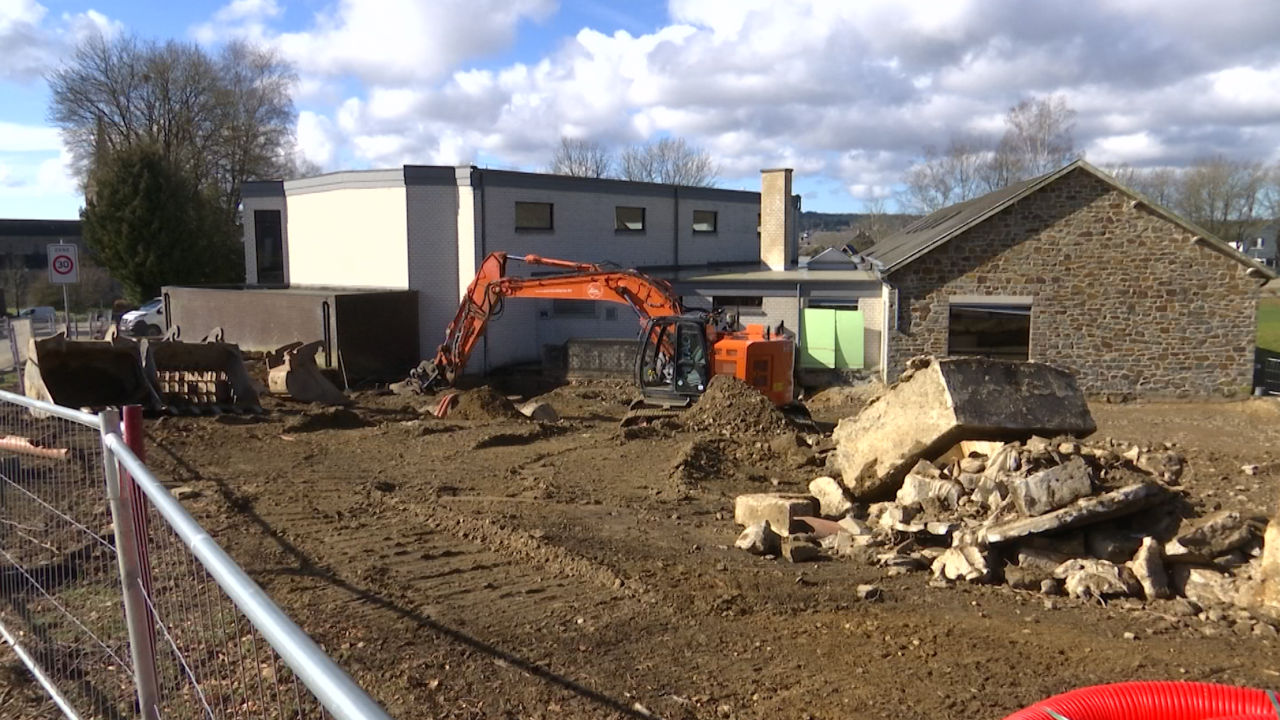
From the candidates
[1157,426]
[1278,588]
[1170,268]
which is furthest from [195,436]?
[1170,268]

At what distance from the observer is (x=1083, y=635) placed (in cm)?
719

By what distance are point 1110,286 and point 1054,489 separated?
49.8 ft

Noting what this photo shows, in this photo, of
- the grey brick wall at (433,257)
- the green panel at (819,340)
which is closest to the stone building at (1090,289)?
the green panel at (819,340)

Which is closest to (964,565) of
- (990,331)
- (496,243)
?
(990,331)

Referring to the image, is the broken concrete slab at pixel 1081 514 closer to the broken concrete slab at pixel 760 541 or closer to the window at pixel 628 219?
the broken concrete slab at pixel 760 541

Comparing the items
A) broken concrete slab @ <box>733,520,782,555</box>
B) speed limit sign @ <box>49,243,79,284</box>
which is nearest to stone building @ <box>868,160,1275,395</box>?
broken concrete slab @ <box>733,520,782,555</box>

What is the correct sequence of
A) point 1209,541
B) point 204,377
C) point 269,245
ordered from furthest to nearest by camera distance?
point 269,245, point 204,377, point 1209,541

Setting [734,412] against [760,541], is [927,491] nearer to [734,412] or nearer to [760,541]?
[760,541]

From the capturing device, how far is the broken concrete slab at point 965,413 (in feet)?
34.7

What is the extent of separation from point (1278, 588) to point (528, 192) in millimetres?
21705

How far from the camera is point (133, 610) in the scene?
12.2ft

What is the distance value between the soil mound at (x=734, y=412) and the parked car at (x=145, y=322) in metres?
22.4

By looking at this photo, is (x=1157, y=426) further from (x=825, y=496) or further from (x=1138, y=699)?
(x=1138, y=699)

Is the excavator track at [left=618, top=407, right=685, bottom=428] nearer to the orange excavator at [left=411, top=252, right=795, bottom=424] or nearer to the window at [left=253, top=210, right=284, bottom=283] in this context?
the orange excavator at [left=411, top=252, right=795, bottom=424]
